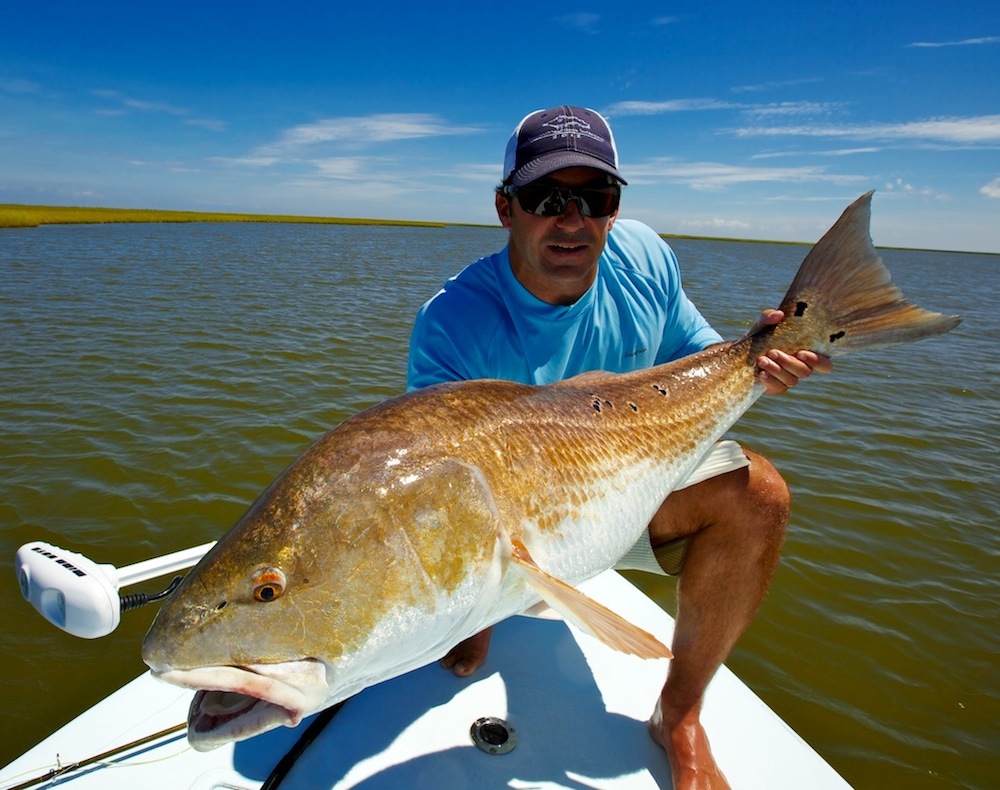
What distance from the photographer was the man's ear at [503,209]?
357 cm

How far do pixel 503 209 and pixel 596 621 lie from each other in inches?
102

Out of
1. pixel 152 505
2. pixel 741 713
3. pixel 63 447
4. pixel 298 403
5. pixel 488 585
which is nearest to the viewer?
pixel 488 585

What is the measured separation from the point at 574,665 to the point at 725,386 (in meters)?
1.56

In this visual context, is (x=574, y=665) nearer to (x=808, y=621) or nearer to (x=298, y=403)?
(x=808, y=621)

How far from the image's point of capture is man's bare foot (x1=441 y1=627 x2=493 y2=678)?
2.95m

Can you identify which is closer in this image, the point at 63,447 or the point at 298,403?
the point at 63,447

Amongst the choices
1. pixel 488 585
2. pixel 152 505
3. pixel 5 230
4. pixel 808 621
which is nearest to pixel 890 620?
pixel 808 621

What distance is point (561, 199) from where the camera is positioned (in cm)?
317

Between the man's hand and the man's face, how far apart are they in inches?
37.5

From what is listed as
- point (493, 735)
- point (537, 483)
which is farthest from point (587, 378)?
point (493, 735)

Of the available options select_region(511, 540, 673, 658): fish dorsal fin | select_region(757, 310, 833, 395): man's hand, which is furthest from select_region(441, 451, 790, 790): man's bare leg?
select_region(511, 540, 673, 658): fish dorsal fin

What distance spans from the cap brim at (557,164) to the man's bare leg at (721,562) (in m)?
1.64

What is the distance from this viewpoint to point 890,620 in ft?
17.0

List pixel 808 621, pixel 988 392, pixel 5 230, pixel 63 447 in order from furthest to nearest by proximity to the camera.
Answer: pixel 5 230 → pixel 988 392 → pixel 63 447 → pixel 808 621
